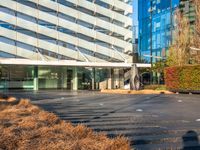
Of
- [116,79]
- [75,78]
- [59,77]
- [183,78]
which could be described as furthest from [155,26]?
[183,78]

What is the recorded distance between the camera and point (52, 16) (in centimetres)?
4997

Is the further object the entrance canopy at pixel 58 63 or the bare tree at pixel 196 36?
the entrance canopy at pixel 58 63

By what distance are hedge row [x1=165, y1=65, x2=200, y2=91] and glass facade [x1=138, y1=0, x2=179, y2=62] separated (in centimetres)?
1156

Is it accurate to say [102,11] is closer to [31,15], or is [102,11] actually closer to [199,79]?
[31,15]

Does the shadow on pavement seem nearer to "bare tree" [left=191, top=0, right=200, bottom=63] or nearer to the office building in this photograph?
"bare tree" [left=191, top=0, right=200, bottom=63]

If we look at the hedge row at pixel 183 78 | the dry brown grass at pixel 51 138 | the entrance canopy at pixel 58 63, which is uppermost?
the entrance canopy at pixel 58 63

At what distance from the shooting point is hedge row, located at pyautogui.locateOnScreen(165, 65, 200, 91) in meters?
34.2

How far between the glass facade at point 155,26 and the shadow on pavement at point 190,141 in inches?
1556

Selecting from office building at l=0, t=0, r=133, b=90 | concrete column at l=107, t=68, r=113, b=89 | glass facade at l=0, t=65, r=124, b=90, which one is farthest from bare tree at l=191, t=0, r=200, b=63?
glass facade at l=0, t=65, r=124, b=90

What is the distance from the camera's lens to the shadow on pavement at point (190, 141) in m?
8.21

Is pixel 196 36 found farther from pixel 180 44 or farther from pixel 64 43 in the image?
pixel 64 43

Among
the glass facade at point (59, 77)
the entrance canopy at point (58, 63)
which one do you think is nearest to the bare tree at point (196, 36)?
the entrance canopy at point (58, 63)

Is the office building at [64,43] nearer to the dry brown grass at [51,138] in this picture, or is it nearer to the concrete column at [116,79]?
the concrete column at [116,79]

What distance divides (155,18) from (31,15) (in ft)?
54.8
